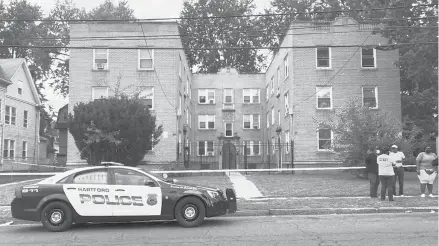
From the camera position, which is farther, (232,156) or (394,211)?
(232,156)

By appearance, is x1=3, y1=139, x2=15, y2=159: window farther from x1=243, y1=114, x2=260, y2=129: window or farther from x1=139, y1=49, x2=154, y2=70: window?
x1=243, y1=114, x2=260, y2=129: window

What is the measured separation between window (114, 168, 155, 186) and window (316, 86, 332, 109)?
20.8 meters

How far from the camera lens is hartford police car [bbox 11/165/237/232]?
9.64 metres

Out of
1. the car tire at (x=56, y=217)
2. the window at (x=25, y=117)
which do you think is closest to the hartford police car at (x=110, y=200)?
the car tire at (x=56, y=217)

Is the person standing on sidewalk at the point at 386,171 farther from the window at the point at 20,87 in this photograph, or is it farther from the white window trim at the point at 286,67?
the window at the point at 20,87

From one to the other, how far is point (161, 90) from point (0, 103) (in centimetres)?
1281

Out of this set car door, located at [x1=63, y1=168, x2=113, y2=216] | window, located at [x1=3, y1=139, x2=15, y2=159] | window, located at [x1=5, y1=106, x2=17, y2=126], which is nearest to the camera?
car door, located at [x1=63, y1=168, x2=113, y2=216]

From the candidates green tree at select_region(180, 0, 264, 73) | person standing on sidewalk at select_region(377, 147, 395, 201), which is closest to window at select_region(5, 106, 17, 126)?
green tree at select_region(180, 0, 264, 73)

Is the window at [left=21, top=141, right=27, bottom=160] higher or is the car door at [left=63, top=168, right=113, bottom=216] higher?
Answer: the window at [left=21, top=141, right=27, bottom=160]

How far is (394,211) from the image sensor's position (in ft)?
40.4

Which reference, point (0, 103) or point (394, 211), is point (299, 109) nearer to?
A: point (394, 211)

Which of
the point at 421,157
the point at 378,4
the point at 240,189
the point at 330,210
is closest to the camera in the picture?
the point at 330,210

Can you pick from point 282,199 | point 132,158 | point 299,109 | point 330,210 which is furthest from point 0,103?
point 330,210

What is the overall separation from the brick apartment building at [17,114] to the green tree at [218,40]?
17002mm
